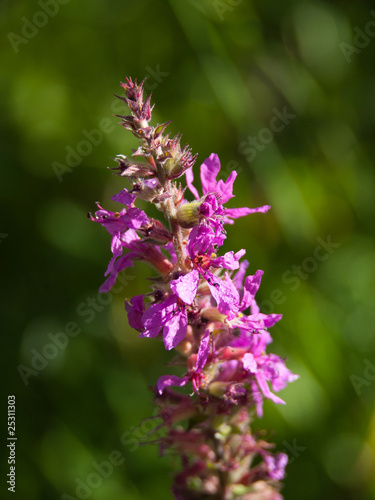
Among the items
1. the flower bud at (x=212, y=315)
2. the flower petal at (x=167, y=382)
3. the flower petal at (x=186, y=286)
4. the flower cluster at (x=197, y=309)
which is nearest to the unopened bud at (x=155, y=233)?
the flower cluster at (x=197, y=309)

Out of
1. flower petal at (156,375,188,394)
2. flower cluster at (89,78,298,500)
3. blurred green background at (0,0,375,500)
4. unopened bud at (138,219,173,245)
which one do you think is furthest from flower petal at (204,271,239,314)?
blurred green background at (0,0,375,500)

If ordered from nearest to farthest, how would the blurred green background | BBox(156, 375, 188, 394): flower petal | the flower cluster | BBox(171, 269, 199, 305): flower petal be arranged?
BBox(171, 269, 199, 305): flower petal, the flower cluster, BBox(156, 375, 188, 394): flower petal, the blurred green background

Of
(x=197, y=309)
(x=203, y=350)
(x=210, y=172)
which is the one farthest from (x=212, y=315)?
(x=210, y=172)

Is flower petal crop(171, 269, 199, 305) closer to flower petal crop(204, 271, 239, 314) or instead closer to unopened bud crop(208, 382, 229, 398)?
flower petal crop(204, 271, 239, 314)

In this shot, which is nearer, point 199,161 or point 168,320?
point 168,320

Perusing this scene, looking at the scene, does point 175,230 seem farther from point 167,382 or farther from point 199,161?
point 199,161

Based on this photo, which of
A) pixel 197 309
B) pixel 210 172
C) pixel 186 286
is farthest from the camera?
pixel 210 172

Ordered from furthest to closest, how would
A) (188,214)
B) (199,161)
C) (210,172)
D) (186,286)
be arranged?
1. (199,161)
2. (210,172)
3. (188,214)
4. (186,286)
